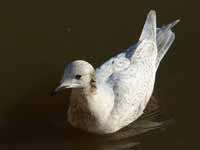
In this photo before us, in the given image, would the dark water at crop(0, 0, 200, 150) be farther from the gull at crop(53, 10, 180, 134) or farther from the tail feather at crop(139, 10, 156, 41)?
the tail feather at crop(139, 10, 156, 41)

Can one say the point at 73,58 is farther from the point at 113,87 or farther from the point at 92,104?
the point at 92,104

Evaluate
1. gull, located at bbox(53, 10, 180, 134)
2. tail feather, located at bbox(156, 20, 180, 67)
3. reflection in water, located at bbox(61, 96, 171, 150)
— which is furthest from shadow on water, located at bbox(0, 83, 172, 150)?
tail feather, located at bbox(156, 20, 180, 67)

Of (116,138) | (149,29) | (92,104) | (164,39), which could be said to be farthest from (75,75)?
(164,39)

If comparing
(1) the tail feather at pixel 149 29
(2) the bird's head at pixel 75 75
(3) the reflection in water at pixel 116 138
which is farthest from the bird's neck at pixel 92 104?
(1) the tail feather at pixel 149 29

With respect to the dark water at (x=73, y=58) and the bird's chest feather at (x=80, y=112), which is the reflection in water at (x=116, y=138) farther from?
the bird's chest feather at (x=80, y=112)

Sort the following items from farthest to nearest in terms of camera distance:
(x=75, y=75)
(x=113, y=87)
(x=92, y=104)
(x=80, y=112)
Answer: (x=113, y=87) < (x=80, y=112) < (x=92, y=104) < (x=75, y=75)

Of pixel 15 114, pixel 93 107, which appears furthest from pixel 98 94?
pixel 15 114

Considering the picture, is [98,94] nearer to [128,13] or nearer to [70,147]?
[70,147]
